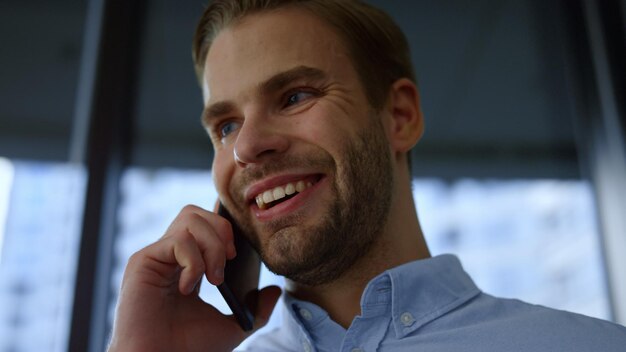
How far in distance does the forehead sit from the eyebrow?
1 cm

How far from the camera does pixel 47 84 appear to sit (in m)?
2.22

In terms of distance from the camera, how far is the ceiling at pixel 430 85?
220 centimetres

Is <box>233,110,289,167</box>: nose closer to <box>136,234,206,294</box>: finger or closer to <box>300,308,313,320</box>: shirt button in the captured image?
<box>136,234,206,294</box>: finger

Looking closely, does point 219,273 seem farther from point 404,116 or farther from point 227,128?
point 404,116

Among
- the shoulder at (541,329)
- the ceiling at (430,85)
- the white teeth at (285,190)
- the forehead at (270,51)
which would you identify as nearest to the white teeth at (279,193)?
the white teeth at (285,190)

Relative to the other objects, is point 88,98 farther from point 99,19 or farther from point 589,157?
point 589,157

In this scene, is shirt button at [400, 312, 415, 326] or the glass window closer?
shirt button at [400, 312, 415, 326]

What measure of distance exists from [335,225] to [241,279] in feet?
0.74

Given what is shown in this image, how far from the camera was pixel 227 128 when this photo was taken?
1.27 meters

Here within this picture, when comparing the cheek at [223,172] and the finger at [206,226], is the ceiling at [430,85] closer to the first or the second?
the cheek at [223,172]

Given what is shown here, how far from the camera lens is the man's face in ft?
3.59

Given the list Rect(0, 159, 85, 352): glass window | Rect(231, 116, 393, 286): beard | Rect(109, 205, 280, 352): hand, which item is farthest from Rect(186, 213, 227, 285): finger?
Rect(0, 159, 85, 352): glass window

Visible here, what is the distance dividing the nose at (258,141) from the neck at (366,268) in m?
0.27

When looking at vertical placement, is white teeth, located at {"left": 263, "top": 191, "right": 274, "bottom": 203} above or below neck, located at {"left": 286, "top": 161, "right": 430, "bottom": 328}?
above
